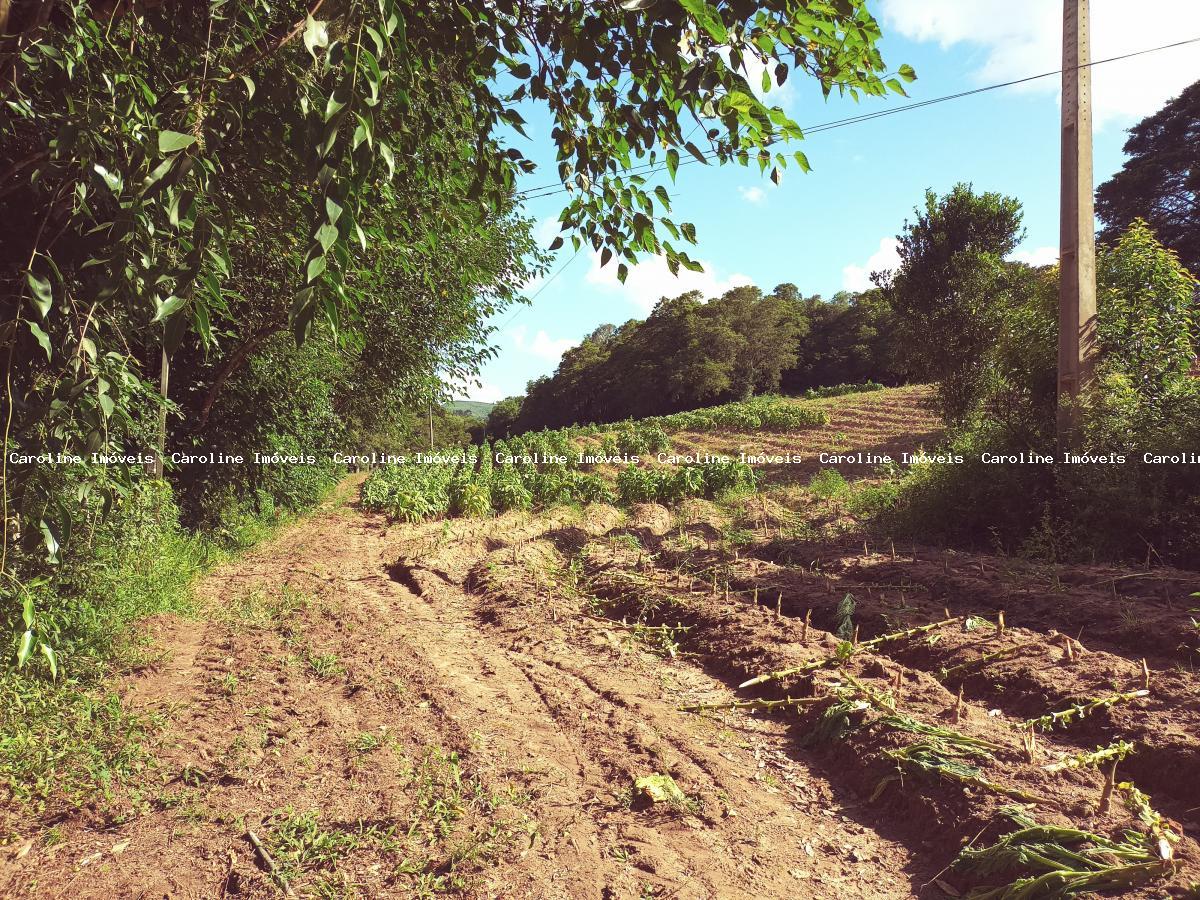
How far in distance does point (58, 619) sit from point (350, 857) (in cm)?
281

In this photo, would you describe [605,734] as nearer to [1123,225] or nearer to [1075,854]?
[1075,854]

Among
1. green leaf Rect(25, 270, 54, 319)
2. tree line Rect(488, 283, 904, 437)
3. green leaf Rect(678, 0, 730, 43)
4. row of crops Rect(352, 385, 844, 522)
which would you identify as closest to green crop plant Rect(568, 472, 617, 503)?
row of crops Rect(352, 385, 844, 522)

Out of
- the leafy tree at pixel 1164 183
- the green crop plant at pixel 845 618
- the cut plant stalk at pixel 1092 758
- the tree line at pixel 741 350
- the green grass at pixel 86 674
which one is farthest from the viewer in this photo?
the tree line at pixel 741 350

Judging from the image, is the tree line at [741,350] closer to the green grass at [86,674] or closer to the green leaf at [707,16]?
the green grass at [86,674]

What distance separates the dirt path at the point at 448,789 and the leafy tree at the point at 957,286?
40.5 feet

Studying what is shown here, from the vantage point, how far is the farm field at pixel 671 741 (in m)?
2.58

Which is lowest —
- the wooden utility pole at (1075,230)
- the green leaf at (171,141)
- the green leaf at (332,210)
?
the green leaf at (332,210)

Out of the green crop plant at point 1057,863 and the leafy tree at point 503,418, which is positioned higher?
the leafy tree at point 503,418

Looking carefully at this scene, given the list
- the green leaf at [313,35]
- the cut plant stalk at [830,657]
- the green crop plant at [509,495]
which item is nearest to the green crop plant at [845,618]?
the cut plant stalk at [830,657]

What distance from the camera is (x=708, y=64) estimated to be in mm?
1773

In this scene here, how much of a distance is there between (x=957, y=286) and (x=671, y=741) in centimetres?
1416

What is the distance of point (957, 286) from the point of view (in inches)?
572

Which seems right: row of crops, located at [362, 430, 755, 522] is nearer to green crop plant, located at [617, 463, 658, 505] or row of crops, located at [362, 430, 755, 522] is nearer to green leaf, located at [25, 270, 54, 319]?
green crop plant, located at [617, 463, 658, 505]

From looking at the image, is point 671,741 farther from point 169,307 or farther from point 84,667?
point 84,667
